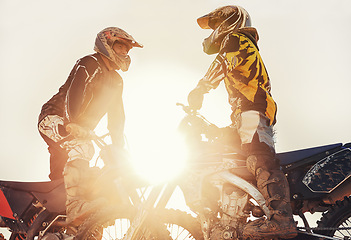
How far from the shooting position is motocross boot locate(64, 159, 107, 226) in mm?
4820

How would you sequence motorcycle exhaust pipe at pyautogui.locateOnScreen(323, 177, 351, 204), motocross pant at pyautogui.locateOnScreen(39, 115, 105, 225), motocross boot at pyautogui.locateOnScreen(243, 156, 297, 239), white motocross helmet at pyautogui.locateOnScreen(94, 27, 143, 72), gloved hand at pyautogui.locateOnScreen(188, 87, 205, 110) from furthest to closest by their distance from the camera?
white motocross helmet at pyautogui.locateOnScreen(94, 27, 143, 72) → gloved hand at pyautogui.locateOnScreen(188, 87, 205, 110) → motocross pant at pyautogui.locateOnScreen(39, 115, 105, 225) → motorcycle exhaust pipe at pyautogui.locateOnScreen(323, 177, 351, 204) → motocross boot at pyautogui.locateOnScreen(243, 156, 297, 239)

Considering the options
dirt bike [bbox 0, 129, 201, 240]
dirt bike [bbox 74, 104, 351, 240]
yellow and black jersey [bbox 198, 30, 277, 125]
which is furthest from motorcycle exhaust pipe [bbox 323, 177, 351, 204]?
dirt bike [bbox 0, 129, 201, 240]

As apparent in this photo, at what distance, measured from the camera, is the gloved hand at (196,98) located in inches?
197

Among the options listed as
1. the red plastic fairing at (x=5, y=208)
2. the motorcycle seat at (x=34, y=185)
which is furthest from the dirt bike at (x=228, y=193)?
the red plastic fairing at (x=5, y=208)

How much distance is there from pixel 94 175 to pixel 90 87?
1356mm

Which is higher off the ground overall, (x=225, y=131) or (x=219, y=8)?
(x=219, y=8)

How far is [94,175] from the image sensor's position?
5.11m

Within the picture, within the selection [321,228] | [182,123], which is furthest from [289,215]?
[182,123]

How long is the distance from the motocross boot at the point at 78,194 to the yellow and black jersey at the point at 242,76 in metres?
1.85

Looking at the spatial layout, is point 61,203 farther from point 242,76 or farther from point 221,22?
point 221,22

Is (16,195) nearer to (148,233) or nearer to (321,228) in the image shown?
(148,233)

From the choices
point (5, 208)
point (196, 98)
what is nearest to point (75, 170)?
point (5, 208)

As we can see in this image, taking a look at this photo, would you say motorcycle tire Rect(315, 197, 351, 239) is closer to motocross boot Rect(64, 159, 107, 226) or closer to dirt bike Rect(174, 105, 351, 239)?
dirt bike Rect(174, 105, 351, 239)

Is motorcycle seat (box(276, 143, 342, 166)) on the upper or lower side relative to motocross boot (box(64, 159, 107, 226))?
upper
